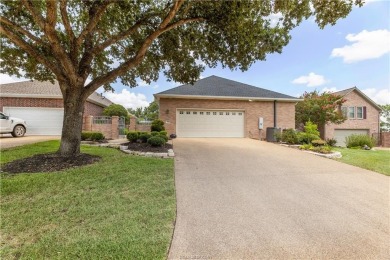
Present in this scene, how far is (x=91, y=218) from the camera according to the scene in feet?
9.98

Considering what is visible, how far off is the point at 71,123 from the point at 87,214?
177 inches

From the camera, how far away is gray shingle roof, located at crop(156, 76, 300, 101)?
14.7 m

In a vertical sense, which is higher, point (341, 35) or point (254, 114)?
point (341, 35)

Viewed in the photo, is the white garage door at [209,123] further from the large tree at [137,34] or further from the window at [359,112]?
the window at [359,112]

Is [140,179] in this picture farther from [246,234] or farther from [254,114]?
[254,114]

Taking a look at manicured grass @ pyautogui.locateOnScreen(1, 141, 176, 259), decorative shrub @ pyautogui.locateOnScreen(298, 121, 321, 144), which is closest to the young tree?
decorative shrub @ pyautogui.locateOnScreen(298, 121, 321, 144)

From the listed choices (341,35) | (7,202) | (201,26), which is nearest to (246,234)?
(7,202)

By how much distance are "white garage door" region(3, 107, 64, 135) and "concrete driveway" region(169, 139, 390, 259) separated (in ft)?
44.1

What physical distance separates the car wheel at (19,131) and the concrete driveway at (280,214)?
1293 cm

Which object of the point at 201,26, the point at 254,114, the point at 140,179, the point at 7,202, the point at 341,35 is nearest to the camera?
the point at 7,202

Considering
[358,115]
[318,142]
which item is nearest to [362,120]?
[358,115]

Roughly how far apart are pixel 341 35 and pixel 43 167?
47.9 feet

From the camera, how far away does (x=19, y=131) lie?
1340 cm

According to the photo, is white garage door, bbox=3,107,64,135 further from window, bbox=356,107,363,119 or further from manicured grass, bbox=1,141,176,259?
window, bbox=356,107,363,119
